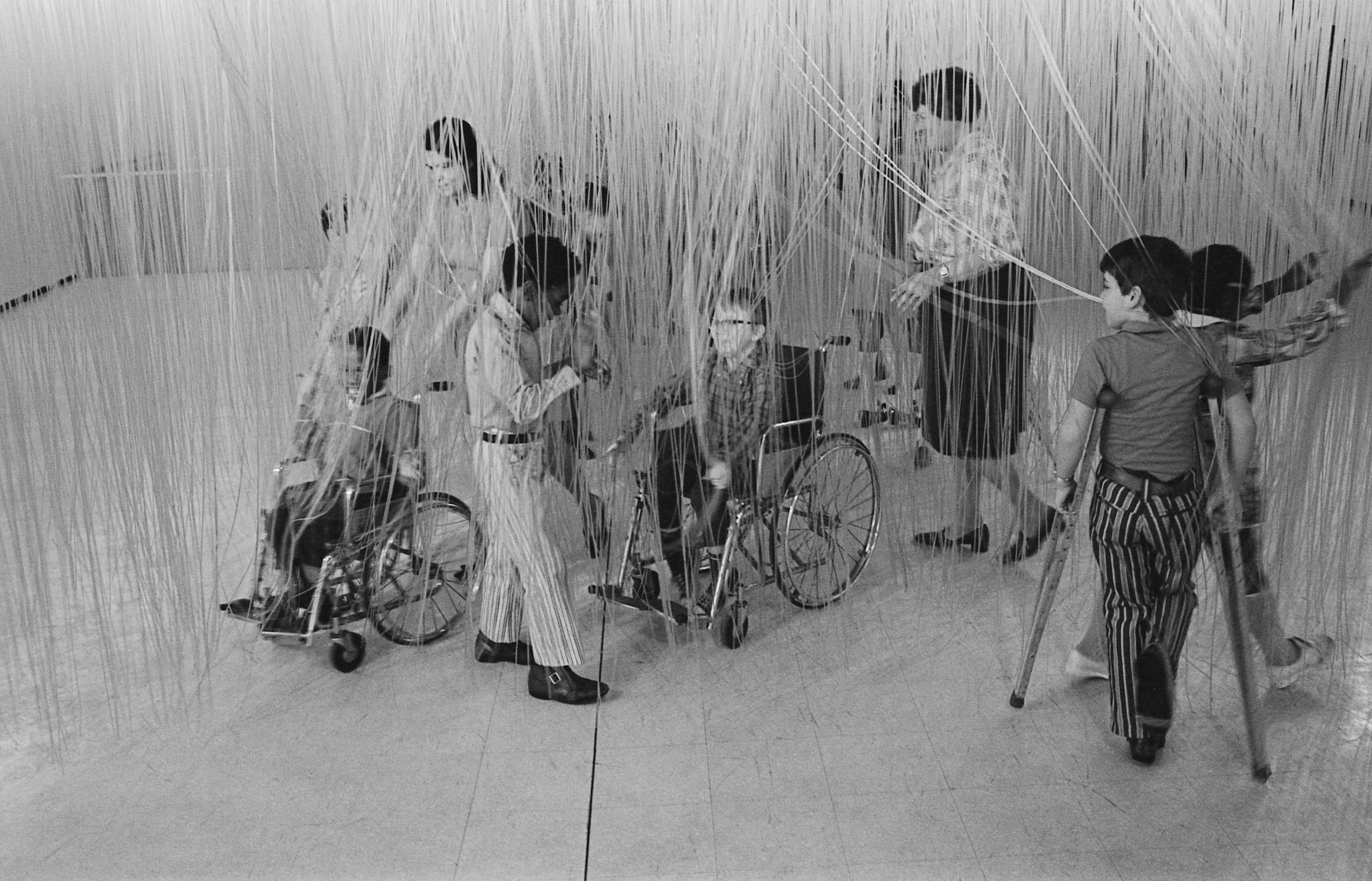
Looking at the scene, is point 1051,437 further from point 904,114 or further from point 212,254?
point 212,254

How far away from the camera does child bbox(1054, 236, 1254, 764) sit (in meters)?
1.60

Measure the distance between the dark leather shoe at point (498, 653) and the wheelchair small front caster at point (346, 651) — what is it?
0.77ft

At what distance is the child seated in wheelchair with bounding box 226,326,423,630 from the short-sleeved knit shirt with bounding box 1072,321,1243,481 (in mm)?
1142

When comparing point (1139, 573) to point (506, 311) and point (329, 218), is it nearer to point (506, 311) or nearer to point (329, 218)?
point (506, 311)

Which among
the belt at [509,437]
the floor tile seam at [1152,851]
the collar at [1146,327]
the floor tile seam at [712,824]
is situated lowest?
the floor tile seam at [1152,851]

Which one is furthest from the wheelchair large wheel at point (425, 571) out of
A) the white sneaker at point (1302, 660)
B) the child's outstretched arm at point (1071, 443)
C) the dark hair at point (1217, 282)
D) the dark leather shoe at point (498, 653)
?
the white sneaker at point (1302, 660)

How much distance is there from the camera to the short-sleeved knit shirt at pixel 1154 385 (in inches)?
63.4

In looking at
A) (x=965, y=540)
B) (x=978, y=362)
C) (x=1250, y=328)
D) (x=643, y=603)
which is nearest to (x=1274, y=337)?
(x=1250, y=328)

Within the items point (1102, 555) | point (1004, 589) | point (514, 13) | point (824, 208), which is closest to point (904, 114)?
point (824, 208)

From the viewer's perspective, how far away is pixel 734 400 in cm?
204

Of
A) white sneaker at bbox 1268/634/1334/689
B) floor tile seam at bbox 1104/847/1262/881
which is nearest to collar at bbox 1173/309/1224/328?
white sneaker at bbox 1268/634/1334/689

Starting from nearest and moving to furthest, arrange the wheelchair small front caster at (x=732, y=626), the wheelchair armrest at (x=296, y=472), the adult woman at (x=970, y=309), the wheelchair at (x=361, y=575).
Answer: the adult woman at (x=970, y=309)
the wheelchair armrest at (x=296, y=472)
the wheelchair at (x=361, y=575)
the wheelchair small front caster at (x=732, y=626)

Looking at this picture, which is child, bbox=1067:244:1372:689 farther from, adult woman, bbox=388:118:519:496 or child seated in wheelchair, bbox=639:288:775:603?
adult woman, bbox=388:118:519:496

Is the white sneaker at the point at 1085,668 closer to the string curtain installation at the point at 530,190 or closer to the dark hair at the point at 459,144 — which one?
the string curtain installation at the point at 530,190
